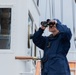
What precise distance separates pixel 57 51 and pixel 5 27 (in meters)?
2.05

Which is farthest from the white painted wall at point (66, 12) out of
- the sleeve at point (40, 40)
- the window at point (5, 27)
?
the sleeve at point (40, 40)

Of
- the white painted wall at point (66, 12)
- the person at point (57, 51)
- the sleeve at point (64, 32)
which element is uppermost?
the white painted wall at point (66, 12)

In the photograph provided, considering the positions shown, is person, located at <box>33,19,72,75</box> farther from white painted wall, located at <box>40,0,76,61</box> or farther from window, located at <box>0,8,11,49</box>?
white painted wall, located at <box>40,0,76,61</box>

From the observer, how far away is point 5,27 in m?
4.73

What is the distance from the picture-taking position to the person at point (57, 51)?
275 centimetres

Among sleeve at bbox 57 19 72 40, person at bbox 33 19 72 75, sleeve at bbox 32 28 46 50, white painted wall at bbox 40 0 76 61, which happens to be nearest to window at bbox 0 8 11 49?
sleeve at bbox 32 28 46 50

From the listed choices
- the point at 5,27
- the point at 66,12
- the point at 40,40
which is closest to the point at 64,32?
the point at 40,40

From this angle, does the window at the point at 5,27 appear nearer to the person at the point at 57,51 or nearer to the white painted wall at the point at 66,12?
the person at the point at 57,51

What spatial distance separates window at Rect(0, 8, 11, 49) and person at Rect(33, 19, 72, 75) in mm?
1827

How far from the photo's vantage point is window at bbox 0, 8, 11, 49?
184 inches

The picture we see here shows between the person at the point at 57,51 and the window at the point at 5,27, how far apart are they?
1827mm

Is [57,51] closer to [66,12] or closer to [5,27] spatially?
[5,27]

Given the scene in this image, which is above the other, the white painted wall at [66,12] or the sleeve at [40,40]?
the white painted wall at [66,12]

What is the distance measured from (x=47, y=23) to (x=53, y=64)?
0.41m
